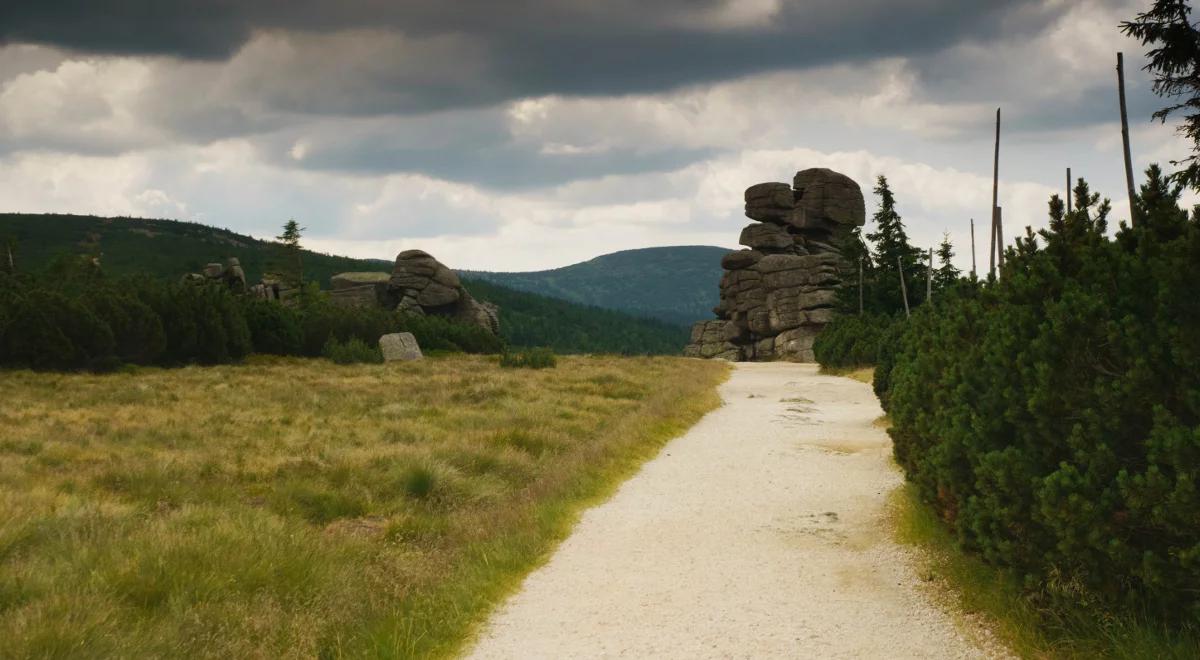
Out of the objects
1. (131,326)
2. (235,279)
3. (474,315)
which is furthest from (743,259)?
(131,326)

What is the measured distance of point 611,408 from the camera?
24.3 meters

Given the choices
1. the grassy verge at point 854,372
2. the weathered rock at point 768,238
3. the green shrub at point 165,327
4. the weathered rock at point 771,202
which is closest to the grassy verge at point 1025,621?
the grassy verge at point 854,372

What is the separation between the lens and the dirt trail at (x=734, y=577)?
657cm

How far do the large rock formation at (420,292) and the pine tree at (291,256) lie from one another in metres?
12.1

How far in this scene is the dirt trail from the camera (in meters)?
6.57

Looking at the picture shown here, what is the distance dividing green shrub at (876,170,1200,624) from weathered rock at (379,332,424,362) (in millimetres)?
51538

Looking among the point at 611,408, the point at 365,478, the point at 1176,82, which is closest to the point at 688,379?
the point at 611,408

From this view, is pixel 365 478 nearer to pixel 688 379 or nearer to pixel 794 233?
pixel 688 379

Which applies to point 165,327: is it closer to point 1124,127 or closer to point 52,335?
point 52,335

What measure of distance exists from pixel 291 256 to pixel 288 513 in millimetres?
93078

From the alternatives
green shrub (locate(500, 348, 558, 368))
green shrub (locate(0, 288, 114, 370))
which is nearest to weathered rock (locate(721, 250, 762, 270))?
green shrub (locate(500, 348, 558, 368))

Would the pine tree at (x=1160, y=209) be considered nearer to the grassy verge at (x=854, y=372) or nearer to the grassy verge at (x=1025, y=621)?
→ the grassy verge at (x=1025, y=621)

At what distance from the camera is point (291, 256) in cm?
9906

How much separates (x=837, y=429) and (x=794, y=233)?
210 ft
